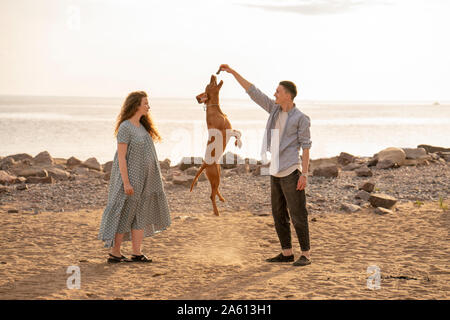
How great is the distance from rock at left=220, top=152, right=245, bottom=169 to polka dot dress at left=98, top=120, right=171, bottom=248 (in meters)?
9.05

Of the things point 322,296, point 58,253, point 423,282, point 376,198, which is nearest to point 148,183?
point 58,253

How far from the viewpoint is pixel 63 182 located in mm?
13648

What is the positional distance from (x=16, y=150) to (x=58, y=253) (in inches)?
824

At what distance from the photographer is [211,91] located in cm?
811

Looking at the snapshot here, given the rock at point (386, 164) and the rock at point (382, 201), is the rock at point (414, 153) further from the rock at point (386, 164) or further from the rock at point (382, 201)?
the rock at point (382, 201)

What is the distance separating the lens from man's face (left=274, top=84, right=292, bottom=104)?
6266mm

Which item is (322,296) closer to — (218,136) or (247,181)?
(218,136)

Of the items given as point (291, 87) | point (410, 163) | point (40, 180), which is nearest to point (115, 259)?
point (291, 87)

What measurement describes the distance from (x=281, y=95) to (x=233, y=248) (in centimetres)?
253

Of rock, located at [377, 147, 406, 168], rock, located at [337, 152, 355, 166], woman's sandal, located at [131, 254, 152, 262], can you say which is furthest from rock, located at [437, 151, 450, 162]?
woman's sandal, located at [131, 254, 152, 262]

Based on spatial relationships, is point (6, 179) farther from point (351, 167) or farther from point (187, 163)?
point (351, 167)

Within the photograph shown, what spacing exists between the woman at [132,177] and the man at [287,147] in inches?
50.7

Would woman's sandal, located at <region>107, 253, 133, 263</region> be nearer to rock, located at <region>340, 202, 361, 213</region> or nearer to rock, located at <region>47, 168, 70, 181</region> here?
rock, located at <region>340, 202, 361, 213</region>

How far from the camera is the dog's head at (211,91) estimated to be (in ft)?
26.3
